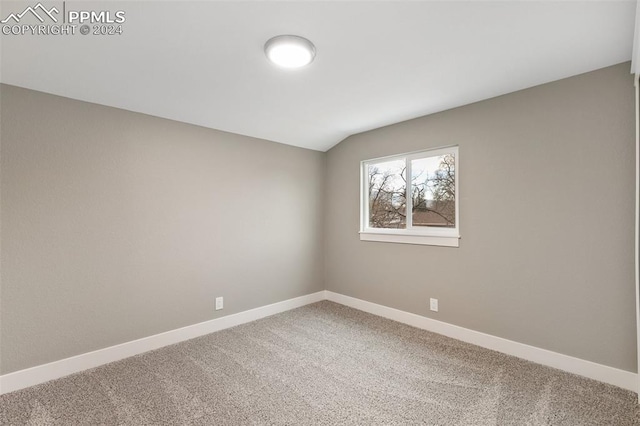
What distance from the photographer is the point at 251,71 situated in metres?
2.13

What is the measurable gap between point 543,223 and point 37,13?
3.59 meters

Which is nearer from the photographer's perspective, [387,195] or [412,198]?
[412,198]

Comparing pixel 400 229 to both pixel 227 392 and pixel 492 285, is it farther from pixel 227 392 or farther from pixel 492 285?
pixel 227 392

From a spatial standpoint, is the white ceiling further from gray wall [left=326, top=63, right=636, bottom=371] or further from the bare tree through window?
the bare tree through window

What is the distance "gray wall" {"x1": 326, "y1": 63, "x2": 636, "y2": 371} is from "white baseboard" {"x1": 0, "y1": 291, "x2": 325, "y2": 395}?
1.80 metres

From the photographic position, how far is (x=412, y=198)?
3.38 meters

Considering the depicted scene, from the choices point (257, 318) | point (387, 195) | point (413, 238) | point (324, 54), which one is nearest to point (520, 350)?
point (413, 238)

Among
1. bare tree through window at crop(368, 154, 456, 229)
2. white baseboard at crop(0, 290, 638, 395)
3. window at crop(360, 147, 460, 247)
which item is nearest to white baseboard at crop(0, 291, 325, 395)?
white baseboard at crop(0, 290, 638, 395)

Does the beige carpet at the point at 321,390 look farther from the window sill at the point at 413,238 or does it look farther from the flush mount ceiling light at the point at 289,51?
the flush mount ceiling light at the point at 289,51

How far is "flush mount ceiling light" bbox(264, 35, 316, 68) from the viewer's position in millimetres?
1756

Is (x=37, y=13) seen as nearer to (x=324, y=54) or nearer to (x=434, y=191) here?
(x=324, y=54)

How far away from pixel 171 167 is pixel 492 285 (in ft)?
10.5

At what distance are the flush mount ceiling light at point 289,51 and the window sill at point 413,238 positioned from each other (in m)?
2.08

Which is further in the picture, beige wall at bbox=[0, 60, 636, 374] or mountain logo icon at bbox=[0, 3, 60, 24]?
beige wall at bbox=[0, 60, 636, 374]
